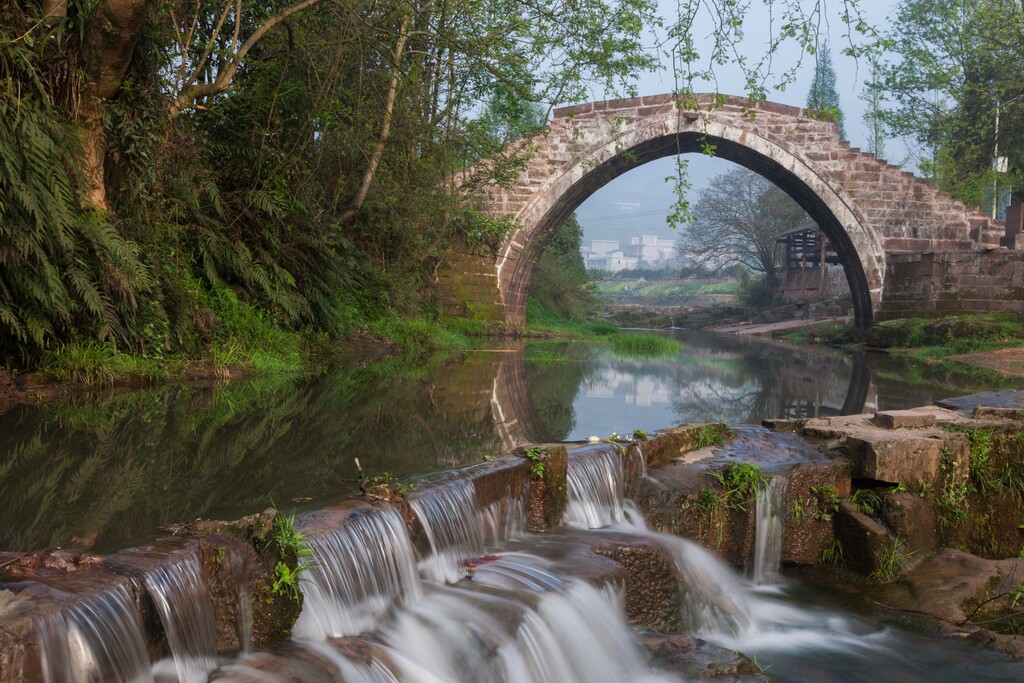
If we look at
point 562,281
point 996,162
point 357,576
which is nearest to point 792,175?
point 562,281

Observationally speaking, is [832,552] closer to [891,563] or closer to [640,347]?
[891,563]

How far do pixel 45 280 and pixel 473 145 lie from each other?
799 cm

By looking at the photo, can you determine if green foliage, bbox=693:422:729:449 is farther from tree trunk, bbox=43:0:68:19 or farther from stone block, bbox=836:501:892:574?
tree trunk, bbox=43:0:68:19

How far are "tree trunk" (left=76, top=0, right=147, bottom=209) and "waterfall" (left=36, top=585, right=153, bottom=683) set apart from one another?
546cm

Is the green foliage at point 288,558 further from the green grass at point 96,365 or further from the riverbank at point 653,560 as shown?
the green grass at point 96,365

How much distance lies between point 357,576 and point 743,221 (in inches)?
1590

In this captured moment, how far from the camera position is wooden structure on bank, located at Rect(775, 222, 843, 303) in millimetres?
33594

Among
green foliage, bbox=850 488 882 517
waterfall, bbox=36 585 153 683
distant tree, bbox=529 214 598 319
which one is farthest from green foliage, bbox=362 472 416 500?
distant tree, bbox=529 214 598 319

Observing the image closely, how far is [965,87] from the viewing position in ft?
72.0

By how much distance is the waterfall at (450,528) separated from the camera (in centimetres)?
365

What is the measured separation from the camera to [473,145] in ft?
43.3

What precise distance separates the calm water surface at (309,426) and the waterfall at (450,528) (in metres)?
0.49

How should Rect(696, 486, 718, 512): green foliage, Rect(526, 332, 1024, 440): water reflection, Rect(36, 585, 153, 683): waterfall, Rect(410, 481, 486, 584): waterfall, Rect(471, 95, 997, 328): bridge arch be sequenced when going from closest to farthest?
1. Rect(36, 585, 153, 683): waterfall
2. Rect(410, 481, 486, 584): waterfall
3. Rect(696, 486, 718, 512): green foliage
4. Rect(526, 332, 1024, 440): water reflection
5. Rect(471, 95, 997, 328): bridge arch

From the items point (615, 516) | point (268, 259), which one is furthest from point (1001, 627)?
point (268, 259)
